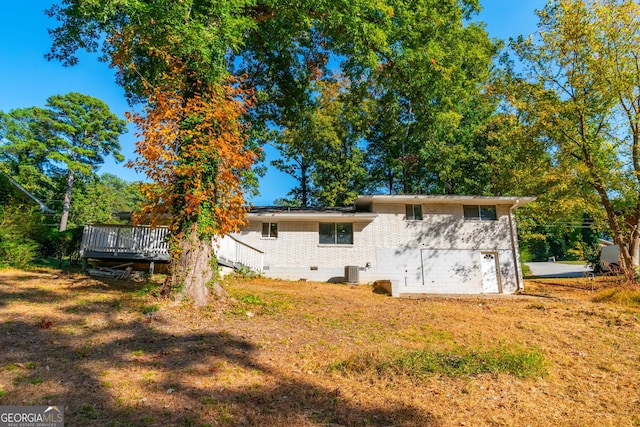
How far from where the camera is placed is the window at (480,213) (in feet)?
64.0

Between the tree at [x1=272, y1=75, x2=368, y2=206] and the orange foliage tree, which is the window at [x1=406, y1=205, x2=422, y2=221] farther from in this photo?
the orange foliage tree

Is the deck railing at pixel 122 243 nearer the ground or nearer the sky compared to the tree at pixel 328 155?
nearer the ground

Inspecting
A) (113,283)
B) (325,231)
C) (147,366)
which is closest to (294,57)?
(325,231)

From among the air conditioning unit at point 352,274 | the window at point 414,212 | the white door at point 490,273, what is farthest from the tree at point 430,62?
the white door at point 490,273

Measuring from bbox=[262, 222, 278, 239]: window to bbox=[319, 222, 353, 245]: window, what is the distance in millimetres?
2589

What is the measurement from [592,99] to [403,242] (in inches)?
475

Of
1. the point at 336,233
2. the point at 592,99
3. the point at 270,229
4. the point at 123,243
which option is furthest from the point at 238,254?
the point at 592,99

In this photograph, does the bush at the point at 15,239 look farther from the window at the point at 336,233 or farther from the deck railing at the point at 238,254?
the window at the point at 336,233

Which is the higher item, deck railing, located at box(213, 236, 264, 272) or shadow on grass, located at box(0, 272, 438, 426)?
deck railing, located at box(213, 236, 264, 272)

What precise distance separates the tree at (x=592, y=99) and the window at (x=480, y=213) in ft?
13.8

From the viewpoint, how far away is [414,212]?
19.6m

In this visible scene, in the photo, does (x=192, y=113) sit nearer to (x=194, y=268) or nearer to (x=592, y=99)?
(x=194, y=268)

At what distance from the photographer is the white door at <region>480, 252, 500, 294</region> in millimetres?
18469

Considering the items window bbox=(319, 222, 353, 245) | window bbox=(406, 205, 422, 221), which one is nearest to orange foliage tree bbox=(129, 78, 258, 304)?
window bbox=(319, 222, 353, 245)
